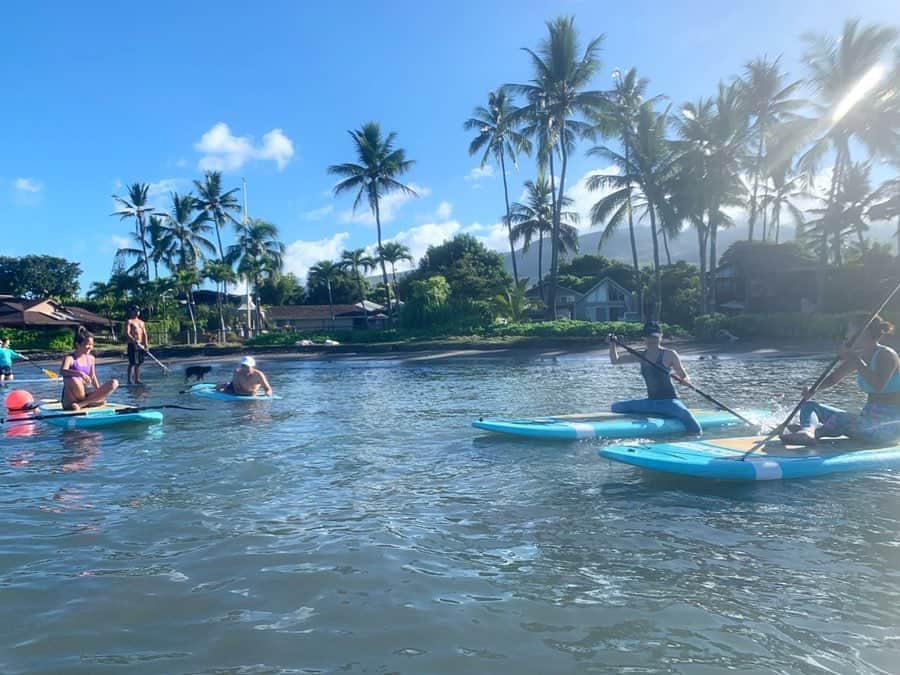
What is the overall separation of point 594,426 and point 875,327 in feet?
11.6

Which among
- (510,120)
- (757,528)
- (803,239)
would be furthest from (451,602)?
(803,239)

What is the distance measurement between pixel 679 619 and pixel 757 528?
6.35 feet

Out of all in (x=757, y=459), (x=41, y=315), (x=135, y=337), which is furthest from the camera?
(x=41, y=315)

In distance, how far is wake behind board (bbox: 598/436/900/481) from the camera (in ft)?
21.2

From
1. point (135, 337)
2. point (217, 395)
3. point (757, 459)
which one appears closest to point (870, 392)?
A: point (757, 459)

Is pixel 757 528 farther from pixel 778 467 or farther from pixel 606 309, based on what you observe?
pixel 606 309

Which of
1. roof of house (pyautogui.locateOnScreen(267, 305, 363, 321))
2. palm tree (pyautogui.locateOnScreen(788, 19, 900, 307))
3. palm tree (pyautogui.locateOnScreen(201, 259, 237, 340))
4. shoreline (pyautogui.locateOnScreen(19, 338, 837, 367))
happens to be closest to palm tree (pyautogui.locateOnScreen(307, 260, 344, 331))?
roof of house (pyautogui.locateOnScreen(267, 305, 363, 321))

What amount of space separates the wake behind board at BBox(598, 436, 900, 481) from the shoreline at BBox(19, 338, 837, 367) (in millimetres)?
18252

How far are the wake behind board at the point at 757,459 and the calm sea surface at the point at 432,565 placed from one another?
0.51 ft

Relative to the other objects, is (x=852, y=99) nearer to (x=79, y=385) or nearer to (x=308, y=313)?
(x=79, y=385)

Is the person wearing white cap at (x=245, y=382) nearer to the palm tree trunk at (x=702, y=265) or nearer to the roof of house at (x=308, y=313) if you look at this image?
the palm tree trunk at (x=702, y=265)

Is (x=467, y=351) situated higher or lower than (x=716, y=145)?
lower

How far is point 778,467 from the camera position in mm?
6516

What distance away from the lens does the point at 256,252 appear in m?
49.6
